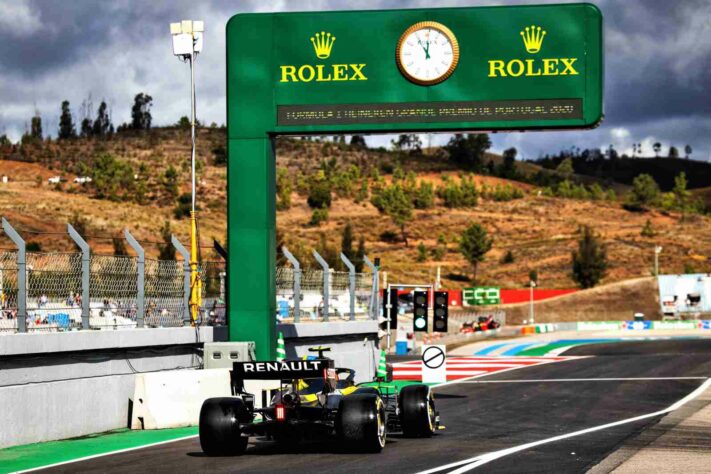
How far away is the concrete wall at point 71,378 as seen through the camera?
15227 mm

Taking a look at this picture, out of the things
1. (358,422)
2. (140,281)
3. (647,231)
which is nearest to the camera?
(358,422)

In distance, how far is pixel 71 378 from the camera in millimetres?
16672

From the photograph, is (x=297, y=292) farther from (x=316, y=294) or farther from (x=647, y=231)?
(x=647, y=231)

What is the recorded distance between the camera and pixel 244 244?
21281 millimetres

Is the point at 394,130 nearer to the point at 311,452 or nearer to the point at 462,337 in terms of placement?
the point at 311,452

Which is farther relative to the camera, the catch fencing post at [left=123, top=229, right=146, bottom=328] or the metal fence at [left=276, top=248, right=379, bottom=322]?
the metal fence at [left=276, top=248, right=379, bottom=322]

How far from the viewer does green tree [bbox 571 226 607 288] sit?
10331cm

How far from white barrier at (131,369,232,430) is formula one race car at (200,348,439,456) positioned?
3.72 m

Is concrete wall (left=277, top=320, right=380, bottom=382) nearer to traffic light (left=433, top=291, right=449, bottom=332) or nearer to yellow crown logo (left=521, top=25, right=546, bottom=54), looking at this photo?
traffic light (left=433, top=291, right=449, bottom=332)

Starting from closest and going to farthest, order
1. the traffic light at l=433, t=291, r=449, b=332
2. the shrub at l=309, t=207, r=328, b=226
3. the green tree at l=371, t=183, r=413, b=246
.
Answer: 1. the traffic light at l=433, t=291, r=449, b=332
2. the green tree at l=371, t=183, r=413, b=246
3. the shrub at l=309, t=207, r=328, b=226

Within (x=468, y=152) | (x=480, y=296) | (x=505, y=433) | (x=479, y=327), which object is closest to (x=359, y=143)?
(x=468, y=152)

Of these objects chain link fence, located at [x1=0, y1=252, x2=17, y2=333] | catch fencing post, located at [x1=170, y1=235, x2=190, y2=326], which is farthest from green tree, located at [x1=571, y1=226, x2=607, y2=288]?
chain link fence, located at [x1=0, y1=252, x2=17, y2=333]

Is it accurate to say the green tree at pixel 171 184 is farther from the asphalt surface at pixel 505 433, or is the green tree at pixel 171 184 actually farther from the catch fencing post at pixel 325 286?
the catch fencing post at pixel 325 286

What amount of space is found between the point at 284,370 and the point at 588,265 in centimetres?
9224
